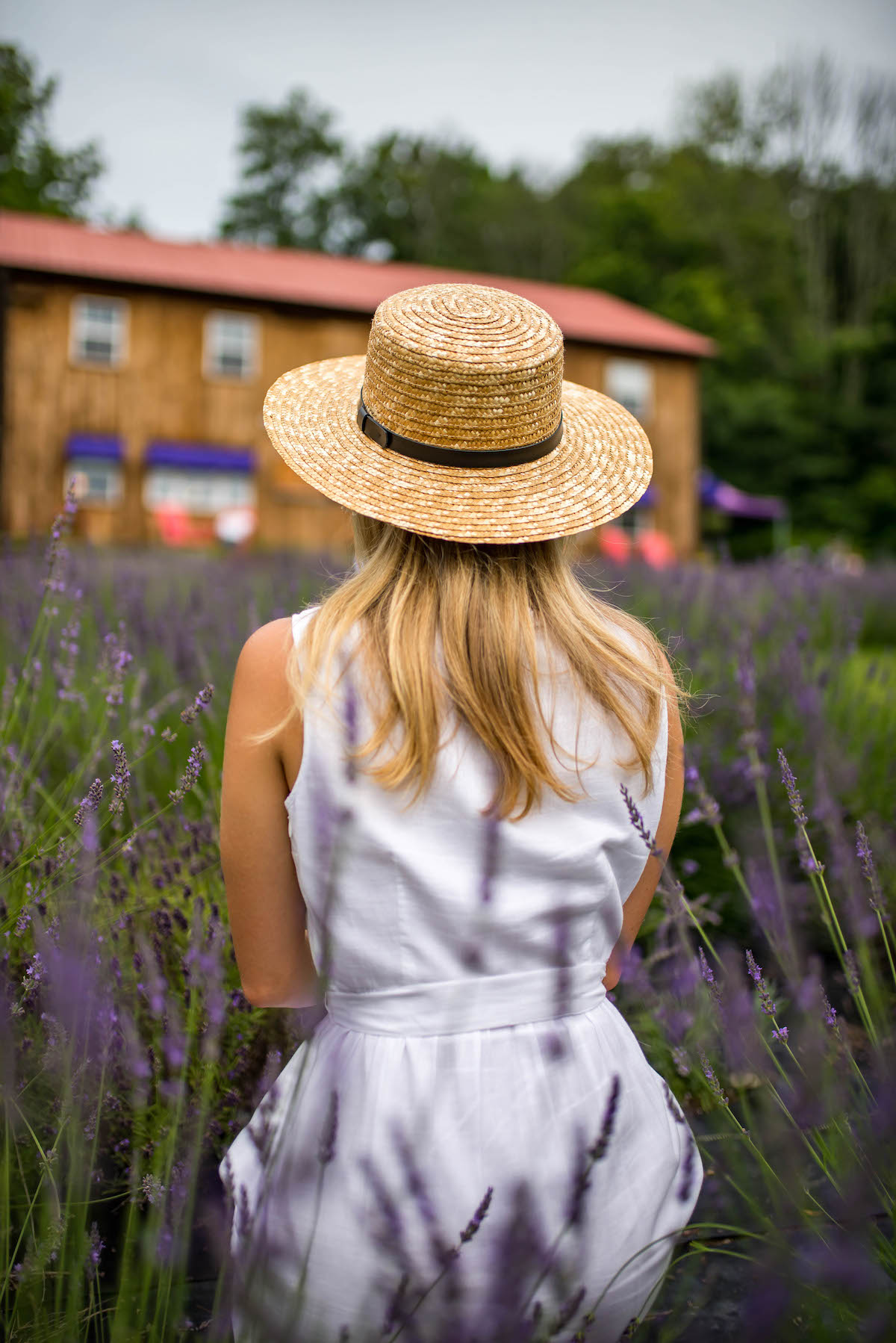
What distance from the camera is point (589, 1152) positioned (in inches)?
34.9

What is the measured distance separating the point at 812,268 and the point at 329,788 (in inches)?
1618

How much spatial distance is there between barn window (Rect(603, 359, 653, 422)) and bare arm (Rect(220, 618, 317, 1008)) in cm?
2200

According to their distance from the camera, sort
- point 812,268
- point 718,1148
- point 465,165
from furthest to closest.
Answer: point 465,165, point 812,268, point 718,1148

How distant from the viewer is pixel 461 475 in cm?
143

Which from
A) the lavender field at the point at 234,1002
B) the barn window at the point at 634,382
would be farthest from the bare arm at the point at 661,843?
the barn window at the point at 634,382

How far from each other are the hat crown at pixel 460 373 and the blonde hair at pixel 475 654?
19 centimetres

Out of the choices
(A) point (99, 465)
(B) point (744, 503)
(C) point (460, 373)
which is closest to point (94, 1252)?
(C) point (460, 373)

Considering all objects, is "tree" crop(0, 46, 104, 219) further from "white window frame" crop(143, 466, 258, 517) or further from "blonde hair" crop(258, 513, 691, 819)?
"blonde hair" crop(258, 513, 691, 819)

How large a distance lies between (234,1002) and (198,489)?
1813cm

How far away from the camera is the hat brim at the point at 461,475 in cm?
133

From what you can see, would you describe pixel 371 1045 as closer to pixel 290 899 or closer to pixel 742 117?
pixel 290 899

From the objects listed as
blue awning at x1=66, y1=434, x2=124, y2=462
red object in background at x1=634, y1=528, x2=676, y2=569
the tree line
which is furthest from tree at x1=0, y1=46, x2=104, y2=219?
red object in background at x1=634, y1=528, x2=676, y2=569

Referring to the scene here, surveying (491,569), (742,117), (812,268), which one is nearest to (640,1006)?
(491,569)

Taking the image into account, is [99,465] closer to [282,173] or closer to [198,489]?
[198,489]
